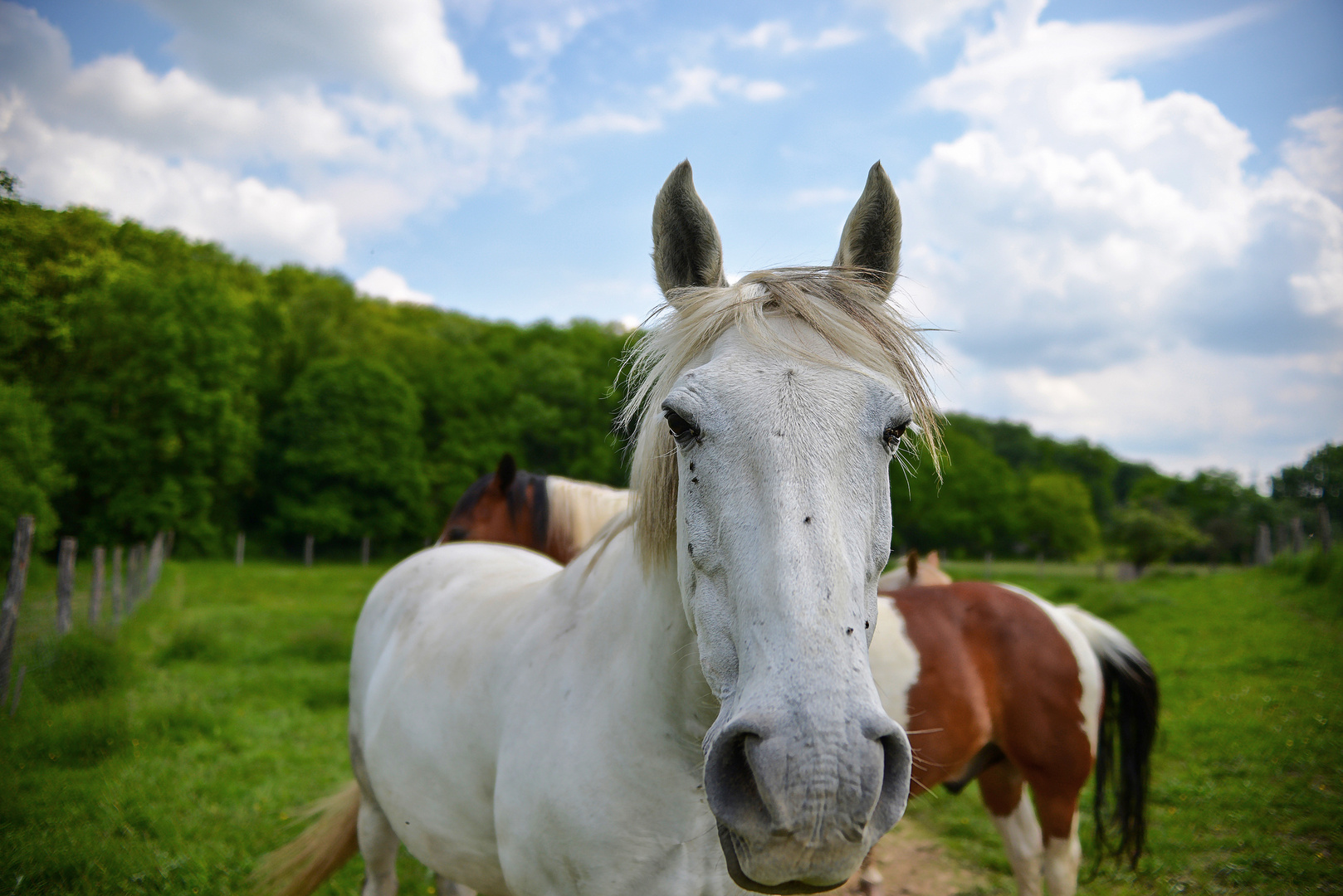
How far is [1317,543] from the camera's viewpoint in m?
13.9

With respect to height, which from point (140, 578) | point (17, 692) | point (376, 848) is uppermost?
point (376, 848)

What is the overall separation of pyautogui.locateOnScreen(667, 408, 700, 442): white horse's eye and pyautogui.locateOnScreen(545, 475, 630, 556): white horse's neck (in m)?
3.44

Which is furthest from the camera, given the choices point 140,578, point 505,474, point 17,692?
point 140,578

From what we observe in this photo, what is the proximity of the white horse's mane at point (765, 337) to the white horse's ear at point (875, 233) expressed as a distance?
107 millimetres

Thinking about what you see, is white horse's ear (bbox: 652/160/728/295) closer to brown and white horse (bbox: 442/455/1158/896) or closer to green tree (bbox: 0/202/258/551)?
brown and white horse (bbox: 442/455/1158/896)

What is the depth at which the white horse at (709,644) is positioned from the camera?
3.47ft

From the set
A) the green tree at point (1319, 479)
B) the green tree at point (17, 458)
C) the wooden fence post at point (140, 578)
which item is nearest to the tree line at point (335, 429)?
the wooden fence post at point (140, 578)

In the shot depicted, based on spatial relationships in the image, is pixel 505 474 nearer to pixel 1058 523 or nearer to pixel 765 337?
pixel 765 337

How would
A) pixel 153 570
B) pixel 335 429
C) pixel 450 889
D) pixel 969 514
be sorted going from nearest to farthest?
pixel 450 889 → pixel 153 570 → pixel 335 429 → pixel 969 514

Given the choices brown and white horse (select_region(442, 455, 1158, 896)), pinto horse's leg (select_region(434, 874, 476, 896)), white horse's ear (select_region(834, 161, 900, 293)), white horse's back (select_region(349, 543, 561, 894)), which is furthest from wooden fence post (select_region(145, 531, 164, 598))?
white horse's ear (select_region(834, 161, 900, 293))

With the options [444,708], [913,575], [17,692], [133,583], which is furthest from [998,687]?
[133,583]

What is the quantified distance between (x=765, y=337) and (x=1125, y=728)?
367 cm

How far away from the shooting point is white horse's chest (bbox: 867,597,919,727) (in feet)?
10.4

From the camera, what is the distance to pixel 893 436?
4.76 ft
